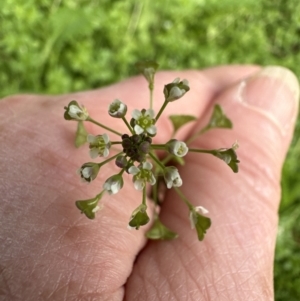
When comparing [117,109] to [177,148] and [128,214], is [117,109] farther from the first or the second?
[128,214]

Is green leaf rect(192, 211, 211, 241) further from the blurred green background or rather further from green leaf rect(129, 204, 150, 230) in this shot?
the blurred green background

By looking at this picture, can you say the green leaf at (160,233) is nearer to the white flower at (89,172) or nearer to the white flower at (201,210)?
the white flower at (201,210)

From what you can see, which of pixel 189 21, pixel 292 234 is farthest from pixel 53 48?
pixel 292 234

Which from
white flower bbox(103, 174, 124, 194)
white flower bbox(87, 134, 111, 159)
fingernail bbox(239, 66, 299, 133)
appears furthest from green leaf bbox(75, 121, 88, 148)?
fingernail bbox(239, 66, 299, 133)

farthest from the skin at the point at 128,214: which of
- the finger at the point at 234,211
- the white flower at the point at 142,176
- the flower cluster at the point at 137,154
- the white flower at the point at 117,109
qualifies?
the white flower at the point at 117,109

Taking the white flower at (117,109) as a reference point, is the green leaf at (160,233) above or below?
below

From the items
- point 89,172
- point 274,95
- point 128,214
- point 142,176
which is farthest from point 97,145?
point 274,95

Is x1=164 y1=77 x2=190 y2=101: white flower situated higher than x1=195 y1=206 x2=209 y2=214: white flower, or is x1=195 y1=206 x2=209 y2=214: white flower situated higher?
x1=164 y1=77 x2=190 y2=101: white flower

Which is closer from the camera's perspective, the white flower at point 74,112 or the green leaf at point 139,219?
the green leaf at point 139,219
